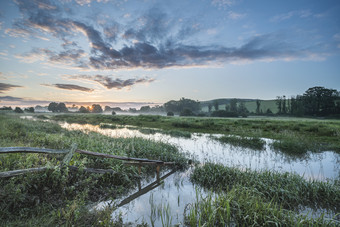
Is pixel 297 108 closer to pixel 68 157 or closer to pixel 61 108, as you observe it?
pixel 68 157

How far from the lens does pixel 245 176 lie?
8.20 metres

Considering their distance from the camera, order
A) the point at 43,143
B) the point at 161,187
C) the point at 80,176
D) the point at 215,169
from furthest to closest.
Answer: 1. the point at 43,143
2. the point at 215,169
3. the point at 161,187
4. the point at 80,176

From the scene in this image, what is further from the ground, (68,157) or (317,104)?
(317,104)

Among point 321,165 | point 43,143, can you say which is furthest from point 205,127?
point 43,143

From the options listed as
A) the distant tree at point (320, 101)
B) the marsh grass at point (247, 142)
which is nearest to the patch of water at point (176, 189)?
the marsh grass at point (247, 142)

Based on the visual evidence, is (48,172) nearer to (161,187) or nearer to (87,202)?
(87,202)

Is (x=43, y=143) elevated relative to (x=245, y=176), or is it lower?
elevated

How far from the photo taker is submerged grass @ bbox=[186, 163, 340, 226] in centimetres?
473

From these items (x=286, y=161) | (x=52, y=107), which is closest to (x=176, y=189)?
(x=286, y=161)

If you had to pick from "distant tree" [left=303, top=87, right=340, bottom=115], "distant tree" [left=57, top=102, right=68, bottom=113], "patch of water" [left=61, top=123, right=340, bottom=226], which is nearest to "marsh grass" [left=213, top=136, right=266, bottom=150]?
"patch of water" [left=61, top=123, right=340, bottom=226]

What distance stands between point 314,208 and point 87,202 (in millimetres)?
8748

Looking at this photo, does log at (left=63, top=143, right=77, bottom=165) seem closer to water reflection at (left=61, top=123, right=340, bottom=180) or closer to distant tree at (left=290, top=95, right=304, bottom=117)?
water reflection at (left=61, top=123, right=340, bottom=180)

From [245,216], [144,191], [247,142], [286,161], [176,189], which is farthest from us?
[247,142]

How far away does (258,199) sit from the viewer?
600cm
